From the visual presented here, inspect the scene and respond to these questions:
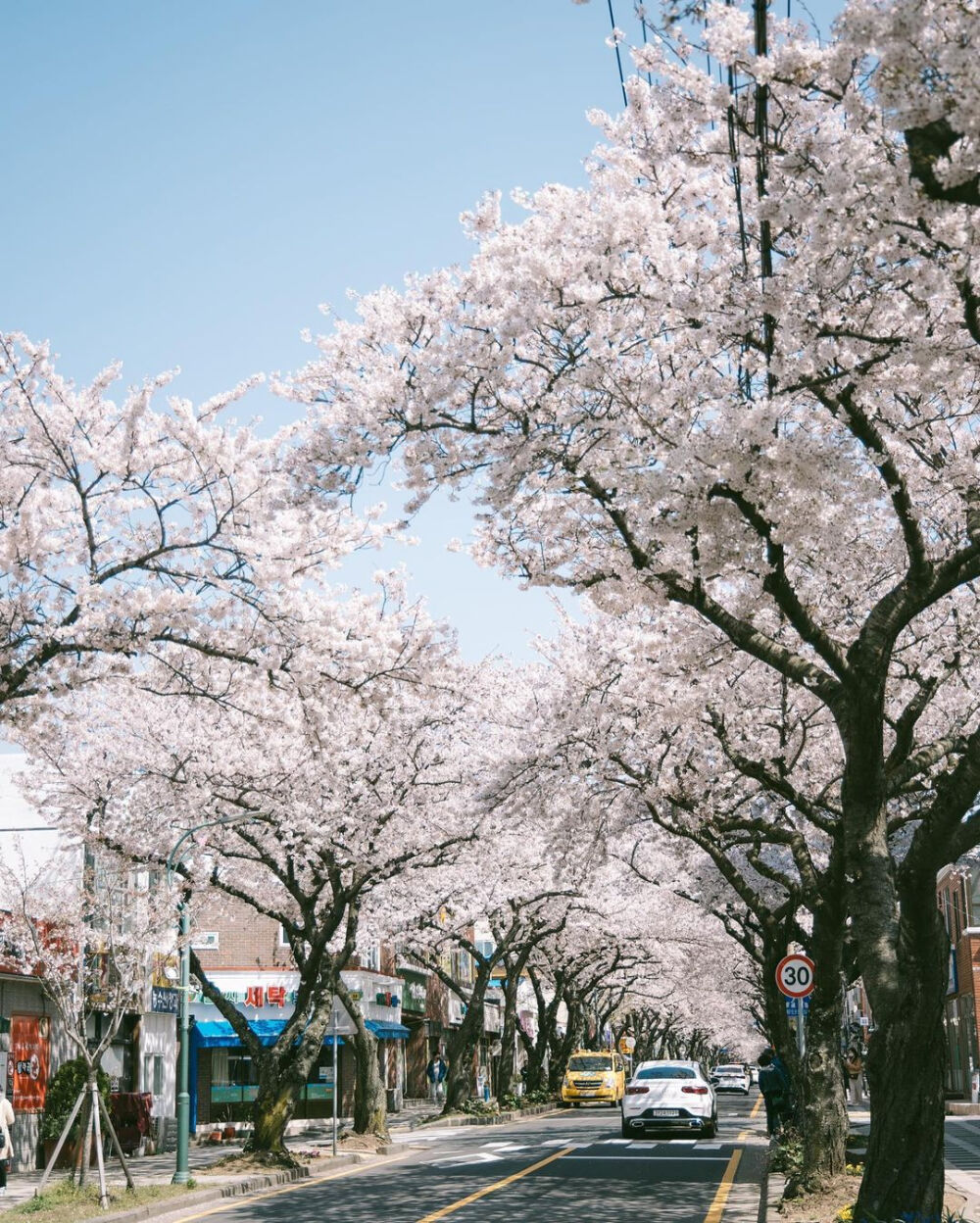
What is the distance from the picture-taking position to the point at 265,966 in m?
47.2

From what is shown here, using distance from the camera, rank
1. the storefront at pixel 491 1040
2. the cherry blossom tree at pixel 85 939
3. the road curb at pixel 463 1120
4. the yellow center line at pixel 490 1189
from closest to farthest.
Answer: the yellow center line at pixel 490 1189 < the cherry blossom tree at pixel 85 939 < the road curb at pixel 463 1120 < the storefront at pixel 491 1040

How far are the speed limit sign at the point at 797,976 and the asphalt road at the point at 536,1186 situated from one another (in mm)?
2702

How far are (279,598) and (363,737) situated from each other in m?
13.6

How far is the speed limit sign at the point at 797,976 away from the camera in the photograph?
18250 millimetres

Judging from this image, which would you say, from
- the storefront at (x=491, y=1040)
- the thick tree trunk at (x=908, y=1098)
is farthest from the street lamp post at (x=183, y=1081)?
the storefront at (x=491, y=1040)

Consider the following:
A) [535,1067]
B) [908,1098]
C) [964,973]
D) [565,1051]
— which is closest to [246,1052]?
[535,1067]

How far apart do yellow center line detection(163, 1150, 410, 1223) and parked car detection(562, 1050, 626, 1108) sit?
25.0 meters

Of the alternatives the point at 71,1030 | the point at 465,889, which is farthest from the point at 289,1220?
the point at 465,889

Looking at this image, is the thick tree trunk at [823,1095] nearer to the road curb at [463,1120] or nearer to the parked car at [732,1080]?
the road curb at [463,1120]

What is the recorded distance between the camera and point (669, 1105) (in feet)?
100

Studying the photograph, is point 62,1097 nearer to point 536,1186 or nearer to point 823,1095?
point 536,1186

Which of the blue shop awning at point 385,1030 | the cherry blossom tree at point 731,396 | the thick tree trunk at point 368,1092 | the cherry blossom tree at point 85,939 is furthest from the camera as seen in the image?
the blue shop awning at point 385,1030

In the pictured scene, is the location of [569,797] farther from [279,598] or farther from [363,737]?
[279,598]

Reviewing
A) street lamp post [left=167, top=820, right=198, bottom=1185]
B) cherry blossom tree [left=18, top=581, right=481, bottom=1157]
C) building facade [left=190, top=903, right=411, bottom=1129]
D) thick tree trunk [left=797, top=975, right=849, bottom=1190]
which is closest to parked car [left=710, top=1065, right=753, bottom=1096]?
building facade [left=190, top=903, right=411, bottom=1129]
